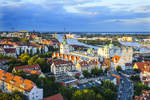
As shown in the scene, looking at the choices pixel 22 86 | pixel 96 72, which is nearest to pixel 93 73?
pixel 96 72

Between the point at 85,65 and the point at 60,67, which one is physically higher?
the point at 85,65

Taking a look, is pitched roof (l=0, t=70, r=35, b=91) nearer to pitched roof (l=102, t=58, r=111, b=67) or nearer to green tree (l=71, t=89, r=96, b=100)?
green tree (l=71, t=89, r=96, b=100)

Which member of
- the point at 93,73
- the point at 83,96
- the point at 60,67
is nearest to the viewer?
the point at 83,96

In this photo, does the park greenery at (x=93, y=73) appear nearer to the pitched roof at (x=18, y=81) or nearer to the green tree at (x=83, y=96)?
the green tree at (x=83, y=96)

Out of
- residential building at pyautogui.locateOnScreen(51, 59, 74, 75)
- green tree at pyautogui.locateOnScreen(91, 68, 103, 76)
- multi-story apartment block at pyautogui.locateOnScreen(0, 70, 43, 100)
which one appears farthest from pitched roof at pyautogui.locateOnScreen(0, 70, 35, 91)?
green tree at pyautogui.locateOnScreen(91, 68, 103, 76)

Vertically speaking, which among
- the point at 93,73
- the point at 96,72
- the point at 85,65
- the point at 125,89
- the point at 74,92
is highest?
the point at 85,65

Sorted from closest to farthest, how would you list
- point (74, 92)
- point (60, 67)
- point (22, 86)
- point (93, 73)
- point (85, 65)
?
point (22, 86)
point (74, 92)
point (93, 73)
point (60, 67)
point (85, 65)

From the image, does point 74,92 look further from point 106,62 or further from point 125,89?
point 106,62
